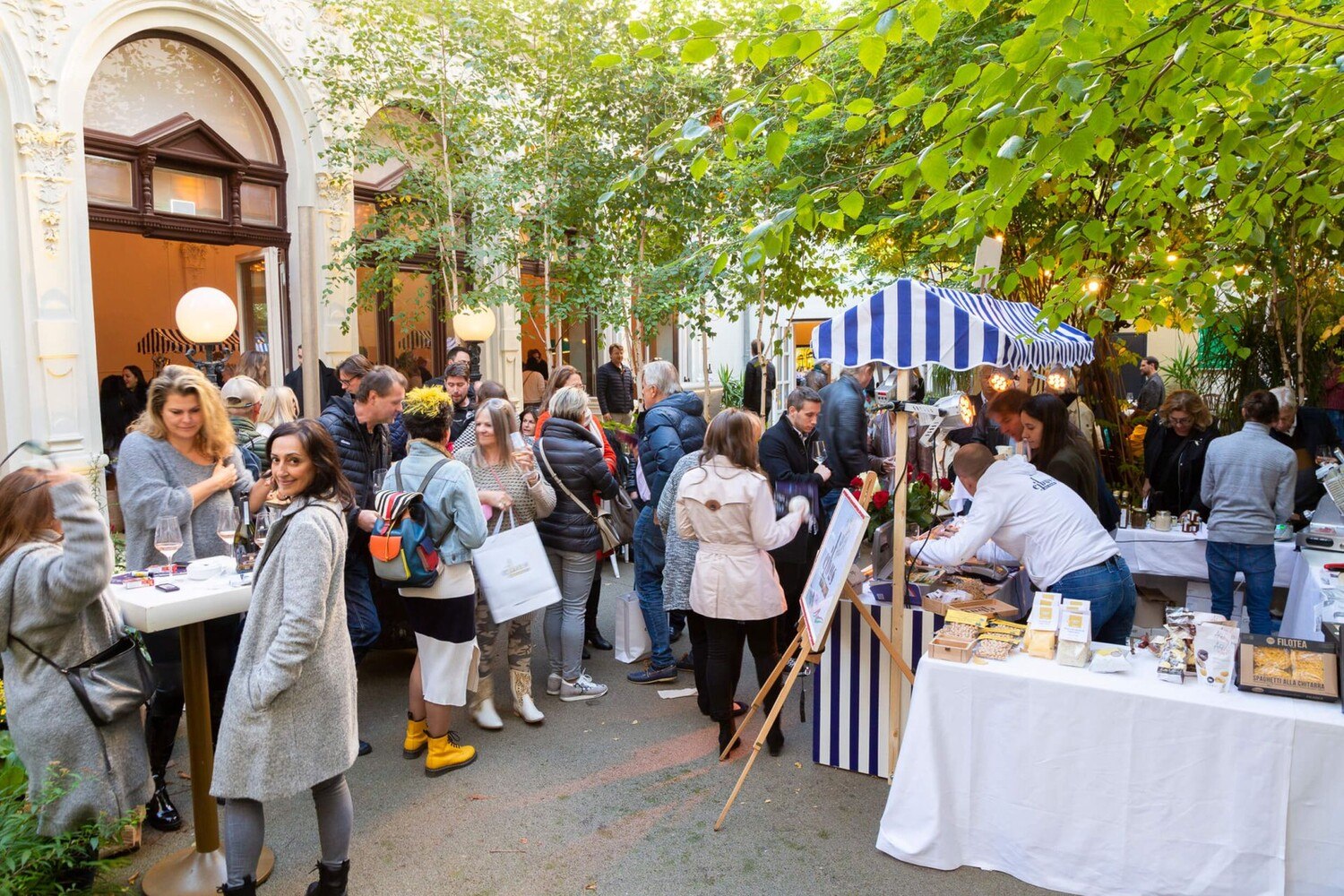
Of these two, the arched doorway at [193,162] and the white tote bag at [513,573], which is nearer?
the white tote bag at [513,573]

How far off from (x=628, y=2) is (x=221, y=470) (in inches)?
278

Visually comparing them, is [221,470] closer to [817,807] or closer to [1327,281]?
[817,807]


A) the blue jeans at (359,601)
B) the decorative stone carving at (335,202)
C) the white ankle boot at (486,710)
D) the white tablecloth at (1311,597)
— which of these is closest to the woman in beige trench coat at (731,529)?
the white ankle boot at (486,710)

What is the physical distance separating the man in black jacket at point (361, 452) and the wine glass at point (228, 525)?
0.81 metres

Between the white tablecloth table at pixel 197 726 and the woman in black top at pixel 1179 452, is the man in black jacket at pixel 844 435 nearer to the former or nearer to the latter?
the woman in black top at pixel 1179 452

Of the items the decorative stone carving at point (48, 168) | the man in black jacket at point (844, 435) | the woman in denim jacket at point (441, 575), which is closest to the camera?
the woman in denim jacket at point (441, 575)

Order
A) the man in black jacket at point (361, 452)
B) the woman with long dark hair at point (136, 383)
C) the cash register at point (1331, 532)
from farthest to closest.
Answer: the woman with long dark hair at point (136, 383) → the cash register at point (1331, 532) → the man in black jacket at point (361, 452)

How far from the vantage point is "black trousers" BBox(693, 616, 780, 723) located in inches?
177

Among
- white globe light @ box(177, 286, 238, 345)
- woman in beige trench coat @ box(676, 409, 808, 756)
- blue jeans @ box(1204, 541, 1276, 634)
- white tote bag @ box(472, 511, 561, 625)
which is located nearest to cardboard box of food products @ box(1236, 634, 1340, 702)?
woman in beige trench coat @ box(676, 409, 808, 756)

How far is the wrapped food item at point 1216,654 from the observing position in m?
3.27

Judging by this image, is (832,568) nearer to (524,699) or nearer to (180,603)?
(524,699)

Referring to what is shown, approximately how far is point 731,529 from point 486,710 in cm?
172

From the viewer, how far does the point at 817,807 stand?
405 centimetres

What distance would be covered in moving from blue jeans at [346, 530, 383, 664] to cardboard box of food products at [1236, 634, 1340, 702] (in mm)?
3993
